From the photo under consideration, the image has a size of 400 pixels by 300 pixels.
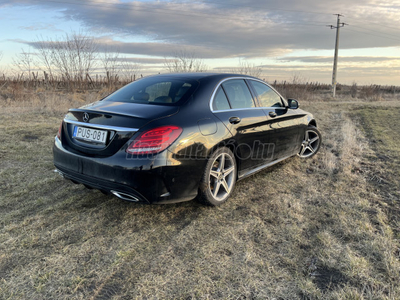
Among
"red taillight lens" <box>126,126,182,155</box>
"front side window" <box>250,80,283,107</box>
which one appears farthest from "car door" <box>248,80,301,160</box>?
"red taillight lens" <box>126,126,182,155</box>

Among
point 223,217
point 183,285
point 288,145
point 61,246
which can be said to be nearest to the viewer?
point 183,285

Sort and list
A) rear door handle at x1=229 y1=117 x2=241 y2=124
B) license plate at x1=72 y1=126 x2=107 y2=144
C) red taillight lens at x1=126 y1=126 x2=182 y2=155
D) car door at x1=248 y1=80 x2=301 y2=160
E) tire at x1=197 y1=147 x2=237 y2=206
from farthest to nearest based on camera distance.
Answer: car door at x1=248 y1=80 x2=301 y2=160, rear door handle at x1=229 y1=117 x2=241 y2=124, tire at x1=197 y1=147 x2=237 y2=206, license plate at x1=72 y1=126 x2=107 y2=144, red taillight lens at x1=126 y1=126 x2=182 y2=155

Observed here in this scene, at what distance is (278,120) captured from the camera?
14.5 ft

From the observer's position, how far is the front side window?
14.0 ft

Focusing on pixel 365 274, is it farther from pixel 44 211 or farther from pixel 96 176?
pixel 44 211

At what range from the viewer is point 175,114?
9.53 feet

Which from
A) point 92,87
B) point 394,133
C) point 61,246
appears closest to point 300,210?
point 61,246

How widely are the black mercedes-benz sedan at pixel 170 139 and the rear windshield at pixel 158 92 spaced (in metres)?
0.01

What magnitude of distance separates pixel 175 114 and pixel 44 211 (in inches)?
71.5

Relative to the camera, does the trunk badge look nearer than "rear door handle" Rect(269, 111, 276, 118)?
Yes

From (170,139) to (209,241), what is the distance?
1.00 m

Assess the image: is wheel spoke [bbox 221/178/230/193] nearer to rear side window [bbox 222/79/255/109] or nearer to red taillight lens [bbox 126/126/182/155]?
rear side window [bbox 222/79/255/109]

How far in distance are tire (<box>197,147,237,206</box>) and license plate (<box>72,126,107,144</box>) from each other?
108 cm

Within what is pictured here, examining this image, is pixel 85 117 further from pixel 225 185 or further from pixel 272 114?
pixel 272 114
